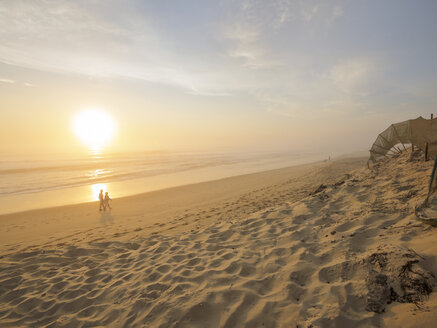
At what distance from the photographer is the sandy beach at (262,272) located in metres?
2.84

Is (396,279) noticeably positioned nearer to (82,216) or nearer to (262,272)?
(262,272)

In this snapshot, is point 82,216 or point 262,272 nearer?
point 262,272

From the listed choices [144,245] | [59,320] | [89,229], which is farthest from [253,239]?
[89,229]

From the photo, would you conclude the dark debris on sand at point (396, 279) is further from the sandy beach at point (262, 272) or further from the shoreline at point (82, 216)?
the shoreline at point (82, 216)

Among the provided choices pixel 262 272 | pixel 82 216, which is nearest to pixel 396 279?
pixel 262 272

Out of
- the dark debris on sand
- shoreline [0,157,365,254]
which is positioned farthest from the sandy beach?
shoreline [0,157,365,254]

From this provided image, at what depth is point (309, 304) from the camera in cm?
296

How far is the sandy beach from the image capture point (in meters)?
2.84

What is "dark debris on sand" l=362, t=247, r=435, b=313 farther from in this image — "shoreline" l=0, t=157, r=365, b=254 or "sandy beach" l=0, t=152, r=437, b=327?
"shoreline" l=0, t=157, r=365, b=254

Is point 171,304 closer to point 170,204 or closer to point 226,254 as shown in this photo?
point 226,254

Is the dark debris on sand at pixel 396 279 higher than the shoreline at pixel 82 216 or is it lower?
higher

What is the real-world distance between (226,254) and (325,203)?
4.12 meters

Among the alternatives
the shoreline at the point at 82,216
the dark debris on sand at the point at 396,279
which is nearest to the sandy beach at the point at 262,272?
the dark debris on sand at the point at 396,279

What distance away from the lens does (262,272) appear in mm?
3949
